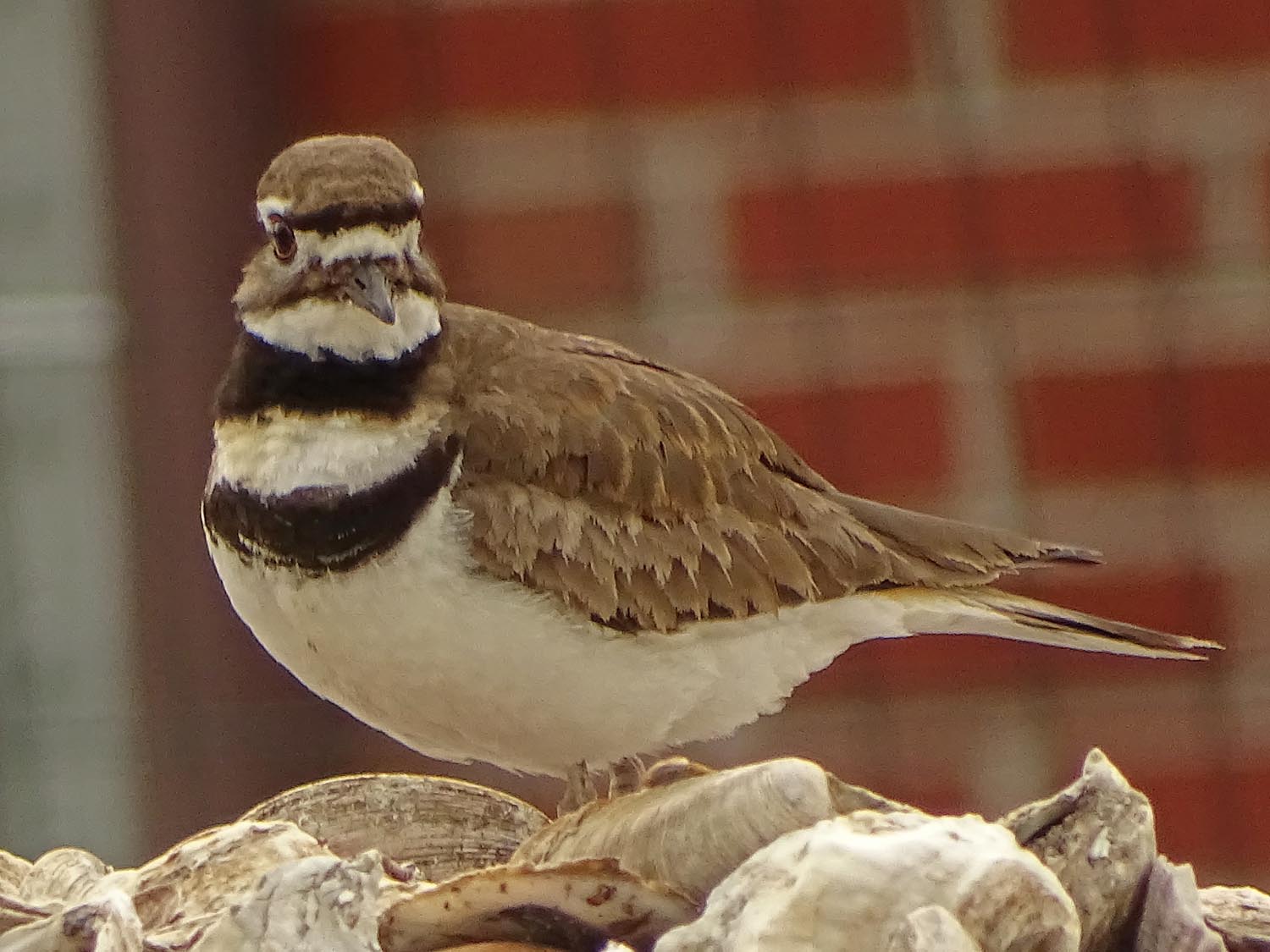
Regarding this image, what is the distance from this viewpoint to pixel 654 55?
2508 millimetres

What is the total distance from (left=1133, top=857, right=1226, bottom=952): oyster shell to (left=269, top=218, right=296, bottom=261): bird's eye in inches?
29.0

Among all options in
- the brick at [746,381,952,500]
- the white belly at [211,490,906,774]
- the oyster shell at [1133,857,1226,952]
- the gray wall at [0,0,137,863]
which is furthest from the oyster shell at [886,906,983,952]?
the gray wall at [0,0,137,863]

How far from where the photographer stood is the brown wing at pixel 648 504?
1.59 metres

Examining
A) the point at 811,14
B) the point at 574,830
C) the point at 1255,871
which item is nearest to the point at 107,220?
the point at 811,14

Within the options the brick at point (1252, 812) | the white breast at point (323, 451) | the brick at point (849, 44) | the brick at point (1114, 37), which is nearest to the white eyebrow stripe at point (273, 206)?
the white breast at point (323, 451)

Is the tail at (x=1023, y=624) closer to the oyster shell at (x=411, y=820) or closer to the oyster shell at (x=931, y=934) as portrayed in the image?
the oyster shell at (x=411, y=820)

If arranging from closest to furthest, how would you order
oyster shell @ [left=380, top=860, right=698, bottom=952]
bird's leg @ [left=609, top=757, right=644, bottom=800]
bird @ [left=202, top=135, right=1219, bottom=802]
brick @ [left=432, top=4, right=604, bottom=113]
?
oyster shell @ [left=380, top=860, right=698, bottom=952], bird @ [left=202, top=135, right=1219, bottom=802], bird's leg @ [left=609, top=757, right=644, bottom=800], brick @ [left=432, top=4, right=604, bottom=113]

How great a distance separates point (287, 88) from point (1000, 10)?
0.75 meters

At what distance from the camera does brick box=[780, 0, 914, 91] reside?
2.48 m

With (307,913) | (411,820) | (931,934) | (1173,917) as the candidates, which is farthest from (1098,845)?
(411,820)

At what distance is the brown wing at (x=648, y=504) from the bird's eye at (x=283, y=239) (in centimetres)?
13

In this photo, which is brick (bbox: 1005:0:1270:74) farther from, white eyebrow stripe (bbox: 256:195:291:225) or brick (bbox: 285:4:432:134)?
white eyebrow stripe (bbox: 256:195:291:225)

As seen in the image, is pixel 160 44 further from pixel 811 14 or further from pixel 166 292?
pixel 811 14

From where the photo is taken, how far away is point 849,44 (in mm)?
2496
